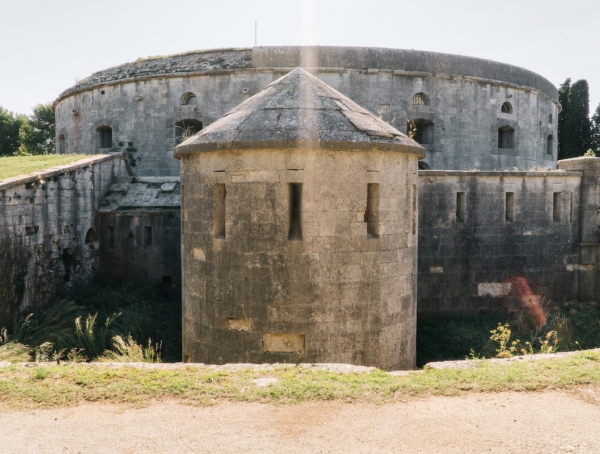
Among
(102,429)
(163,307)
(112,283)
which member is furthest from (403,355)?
(112,283)

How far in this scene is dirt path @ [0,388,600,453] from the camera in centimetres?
367

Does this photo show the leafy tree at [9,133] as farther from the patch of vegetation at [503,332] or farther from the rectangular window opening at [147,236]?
the patch of vegetation at [503,332]

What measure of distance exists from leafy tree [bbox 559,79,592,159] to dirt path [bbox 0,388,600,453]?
22.9 m

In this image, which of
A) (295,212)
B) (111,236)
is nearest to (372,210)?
(295,212)

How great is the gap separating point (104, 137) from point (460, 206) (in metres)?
12.2

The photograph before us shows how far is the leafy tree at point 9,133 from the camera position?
29391 mm

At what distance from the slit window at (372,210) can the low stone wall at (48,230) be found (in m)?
6.20

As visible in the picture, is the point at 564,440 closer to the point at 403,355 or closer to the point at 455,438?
the point at 455,438

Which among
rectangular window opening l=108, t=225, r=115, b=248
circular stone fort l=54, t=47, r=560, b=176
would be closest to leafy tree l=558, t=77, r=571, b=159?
circular stone fort l=54, t=47, r=560, b=176

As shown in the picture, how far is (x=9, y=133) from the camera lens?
29.7m

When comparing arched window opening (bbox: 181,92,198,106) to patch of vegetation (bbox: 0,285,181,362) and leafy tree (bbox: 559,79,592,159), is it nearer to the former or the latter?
patch of vegetation (bbox: 0,285,181,362)

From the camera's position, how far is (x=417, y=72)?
1520cm

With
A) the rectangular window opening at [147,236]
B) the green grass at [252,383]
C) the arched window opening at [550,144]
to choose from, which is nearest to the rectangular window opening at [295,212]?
the green grass at [252,383]

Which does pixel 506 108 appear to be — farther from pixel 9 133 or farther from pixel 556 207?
pixel 9 133
